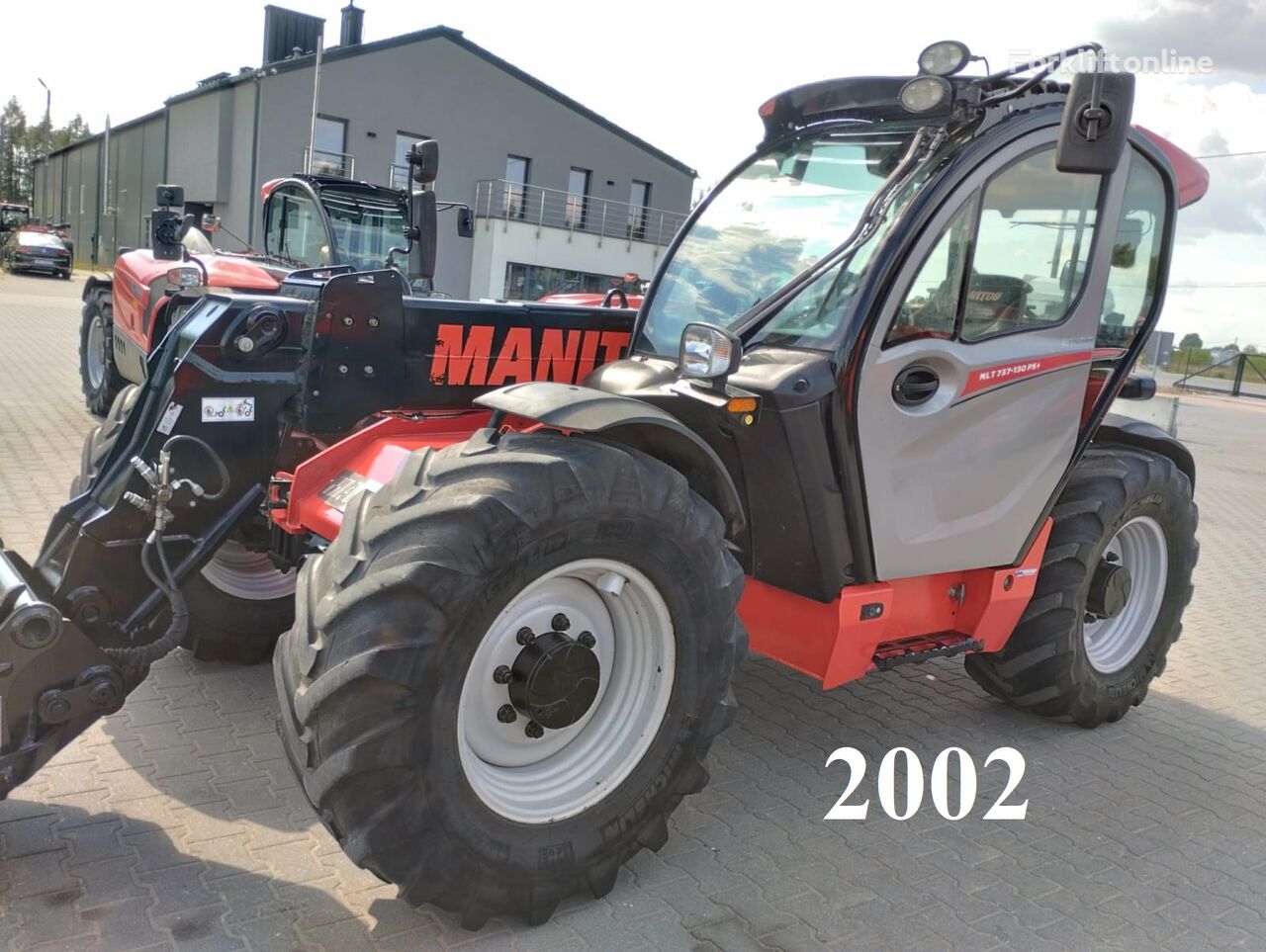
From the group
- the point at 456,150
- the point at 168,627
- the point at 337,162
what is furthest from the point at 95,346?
the point at 456,150

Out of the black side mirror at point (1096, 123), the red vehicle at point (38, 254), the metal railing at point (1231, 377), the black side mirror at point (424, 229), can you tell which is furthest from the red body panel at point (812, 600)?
the red vehicle at point (38, 254)

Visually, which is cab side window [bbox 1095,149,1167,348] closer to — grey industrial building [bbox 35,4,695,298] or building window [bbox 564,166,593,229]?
grey industrial building [bbox 35,4,695,298]

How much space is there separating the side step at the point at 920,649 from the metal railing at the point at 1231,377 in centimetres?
3452

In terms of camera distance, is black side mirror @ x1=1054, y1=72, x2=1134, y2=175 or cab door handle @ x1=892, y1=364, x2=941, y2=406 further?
cab door handle @ x1=892, y1=364, x2=941, y2=406

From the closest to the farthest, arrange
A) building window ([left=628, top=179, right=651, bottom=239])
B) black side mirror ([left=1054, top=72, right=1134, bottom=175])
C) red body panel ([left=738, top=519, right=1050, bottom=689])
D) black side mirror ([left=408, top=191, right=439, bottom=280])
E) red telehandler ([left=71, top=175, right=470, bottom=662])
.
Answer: black side mirror ([left=1054, top=72, right=1134, bottom=175]), red body panel ([left=738, top=519, right=1050, bottom=689]), red telehandler ([left=71, top=175, right=470, bottom=662]), black side mirror ([left=408, top=191, right=439, bottom=280]), building window ([left=628, top=179, right=651, bottom=239])

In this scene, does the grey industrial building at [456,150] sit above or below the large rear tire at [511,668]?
above

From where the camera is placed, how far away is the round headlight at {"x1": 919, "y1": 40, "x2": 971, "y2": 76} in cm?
352

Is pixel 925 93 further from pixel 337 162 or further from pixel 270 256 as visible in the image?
pixel 337 162

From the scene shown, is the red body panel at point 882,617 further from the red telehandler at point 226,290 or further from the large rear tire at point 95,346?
the large rear tire at point 95,346

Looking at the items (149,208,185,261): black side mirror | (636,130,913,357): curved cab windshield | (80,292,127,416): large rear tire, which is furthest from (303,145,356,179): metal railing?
(636,130,913,357): curved cab windshield

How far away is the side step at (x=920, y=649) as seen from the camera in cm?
383

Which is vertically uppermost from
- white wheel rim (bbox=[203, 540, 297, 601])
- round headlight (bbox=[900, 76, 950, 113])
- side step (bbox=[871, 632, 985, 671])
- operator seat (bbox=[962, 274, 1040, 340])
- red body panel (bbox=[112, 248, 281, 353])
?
round headlight (bbox=[900, 76, 950, 113])

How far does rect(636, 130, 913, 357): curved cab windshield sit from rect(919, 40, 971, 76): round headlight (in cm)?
23

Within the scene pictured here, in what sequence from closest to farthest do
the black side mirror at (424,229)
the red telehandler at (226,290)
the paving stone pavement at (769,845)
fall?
the paving stone pavement at (769,845) → the red telehandler at (226,290) → the black side mirror at (424,229)
